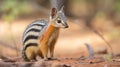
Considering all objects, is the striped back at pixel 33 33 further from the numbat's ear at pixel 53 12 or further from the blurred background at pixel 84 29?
the blurred background at pixel 84 29

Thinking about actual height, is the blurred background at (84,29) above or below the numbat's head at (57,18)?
above

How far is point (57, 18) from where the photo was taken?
6809 mm

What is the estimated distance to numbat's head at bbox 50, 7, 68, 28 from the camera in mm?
6629

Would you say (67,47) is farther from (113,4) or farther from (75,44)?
(113,4)

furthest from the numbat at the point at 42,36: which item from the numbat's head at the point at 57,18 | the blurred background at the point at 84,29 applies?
the blurred background at the point at 84,29

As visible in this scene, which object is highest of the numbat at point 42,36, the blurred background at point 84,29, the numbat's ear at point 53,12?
the blurred background at point 84,29

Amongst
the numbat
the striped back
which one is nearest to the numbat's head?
the numbat

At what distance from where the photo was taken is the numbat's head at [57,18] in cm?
663

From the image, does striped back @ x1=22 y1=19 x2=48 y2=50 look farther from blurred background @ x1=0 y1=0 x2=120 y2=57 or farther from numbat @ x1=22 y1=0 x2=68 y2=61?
blurred background @ x1=0 y1=0 x2=120 y2=57

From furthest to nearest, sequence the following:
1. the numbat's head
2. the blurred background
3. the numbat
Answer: the blurred background < the numbat < the numbat's head

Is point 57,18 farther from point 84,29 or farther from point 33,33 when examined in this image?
point 84,29

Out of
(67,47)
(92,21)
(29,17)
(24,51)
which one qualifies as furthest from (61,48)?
(29,17)

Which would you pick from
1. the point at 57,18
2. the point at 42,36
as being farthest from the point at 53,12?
the point at 42,36

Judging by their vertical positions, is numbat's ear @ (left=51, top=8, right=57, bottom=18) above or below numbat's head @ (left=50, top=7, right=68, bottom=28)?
above
